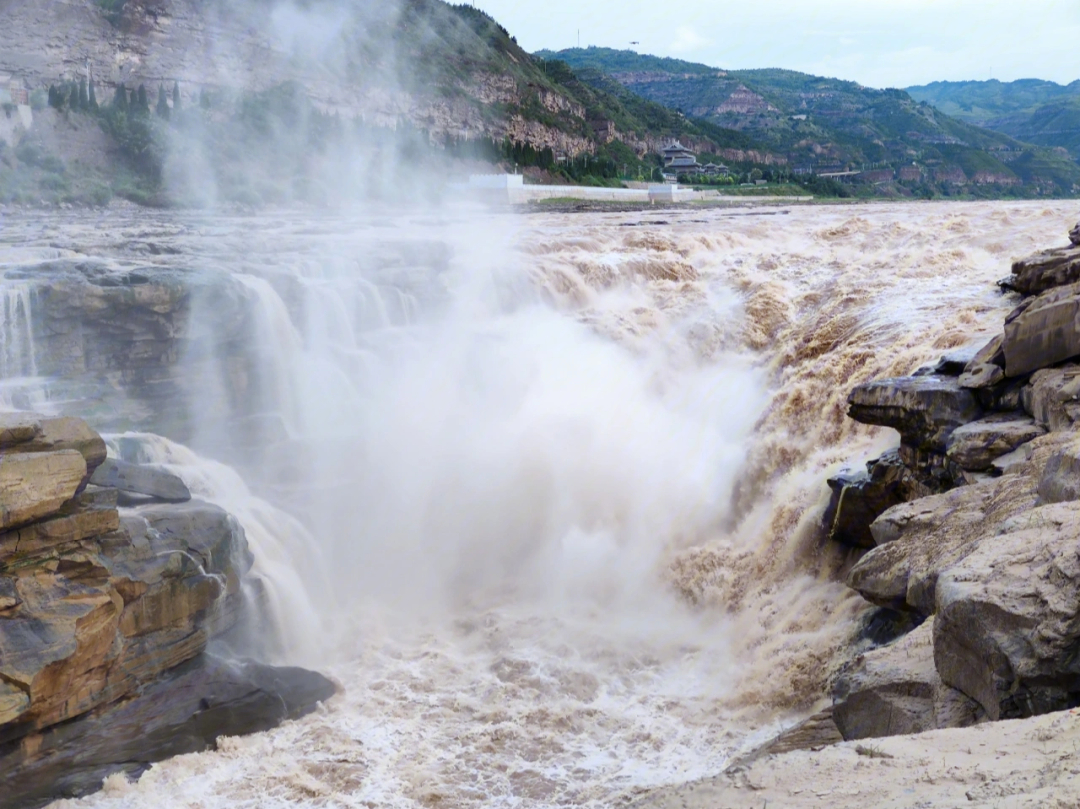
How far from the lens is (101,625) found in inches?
249

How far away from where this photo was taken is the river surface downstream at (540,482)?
654cm

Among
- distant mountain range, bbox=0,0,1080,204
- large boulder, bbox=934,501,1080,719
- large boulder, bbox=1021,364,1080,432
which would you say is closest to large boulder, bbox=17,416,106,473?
large boulder, bbox=934,501,1080,719

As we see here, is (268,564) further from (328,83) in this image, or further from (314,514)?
(328,83)

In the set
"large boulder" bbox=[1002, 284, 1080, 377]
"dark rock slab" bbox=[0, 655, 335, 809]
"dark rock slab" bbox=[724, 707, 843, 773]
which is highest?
"large boulder" bbox=[1002, 284, 1080, 377]

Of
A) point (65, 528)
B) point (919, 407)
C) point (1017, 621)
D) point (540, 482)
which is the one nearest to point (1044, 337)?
point (919, 407)

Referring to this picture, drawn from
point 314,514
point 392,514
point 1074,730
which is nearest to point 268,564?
point 314,514

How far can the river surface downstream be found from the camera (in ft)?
21.5

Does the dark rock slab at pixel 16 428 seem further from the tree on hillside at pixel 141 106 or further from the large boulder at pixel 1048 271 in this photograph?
the tree on hillside at pixel 141 106

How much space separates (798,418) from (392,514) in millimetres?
4059

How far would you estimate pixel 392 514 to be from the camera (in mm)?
10086

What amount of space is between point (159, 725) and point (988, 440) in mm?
5607

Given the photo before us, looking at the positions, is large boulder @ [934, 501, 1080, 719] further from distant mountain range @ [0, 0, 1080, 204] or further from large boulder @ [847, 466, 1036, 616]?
distant mountain range @ [0, 0, 1080, 204]

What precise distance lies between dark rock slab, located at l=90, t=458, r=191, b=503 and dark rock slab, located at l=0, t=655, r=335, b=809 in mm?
1229

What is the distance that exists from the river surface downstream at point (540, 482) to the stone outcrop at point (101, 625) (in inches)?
11.2
